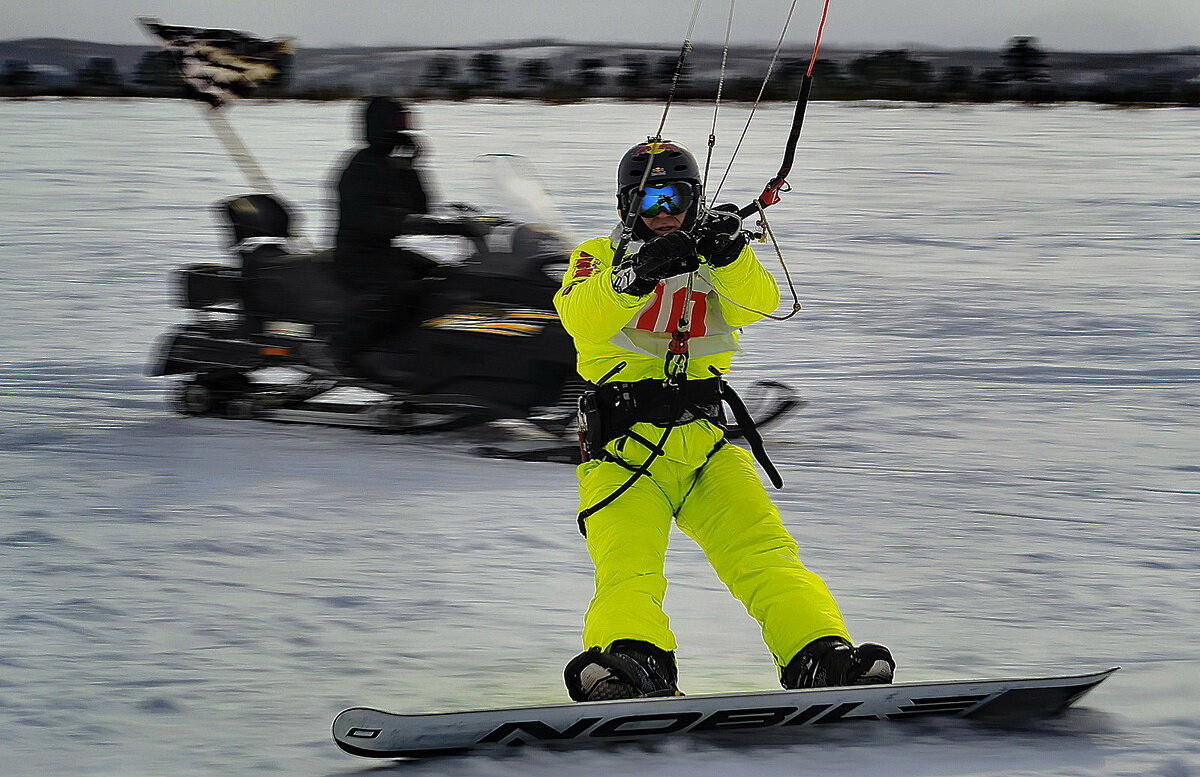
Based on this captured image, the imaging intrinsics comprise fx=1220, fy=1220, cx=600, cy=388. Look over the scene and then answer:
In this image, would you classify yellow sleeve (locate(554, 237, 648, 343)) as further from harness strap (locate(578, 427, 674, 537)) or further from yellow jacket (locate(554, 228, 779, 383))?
harness strap (locate(578, 427, 674, 537))

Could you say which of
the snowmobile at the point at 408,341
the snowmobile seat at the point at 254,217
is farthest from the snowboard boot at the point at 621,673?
the snowmobile seat at the point at 254,217

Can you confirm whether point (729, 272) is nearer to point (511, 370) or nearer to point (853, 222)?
point (511, 370)

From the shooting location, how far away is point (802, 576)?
269cm

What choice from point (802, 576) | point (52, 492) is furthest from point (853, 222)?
point (802, 576)

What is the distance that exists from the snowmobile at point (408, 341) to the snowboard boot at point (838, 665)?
2.69 m

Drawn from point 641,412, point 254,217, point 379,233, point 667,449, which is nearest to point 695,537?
point 667,449

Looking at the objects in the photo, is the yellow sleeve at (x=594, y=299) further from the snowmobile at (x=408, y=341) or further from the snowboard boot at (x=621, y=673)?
the snowmobile at (x=408, y=341)

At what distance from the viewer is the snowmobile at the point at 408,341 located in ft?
17.2

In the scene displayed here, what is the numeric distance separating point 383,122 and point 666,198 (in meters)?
3.15

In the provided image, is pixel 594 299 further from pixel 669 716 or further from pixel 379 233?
pixel 379 233

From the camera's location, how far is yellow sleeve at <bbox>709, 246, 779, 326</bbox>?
9.61ft

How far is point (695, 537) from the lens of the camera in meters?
2.89

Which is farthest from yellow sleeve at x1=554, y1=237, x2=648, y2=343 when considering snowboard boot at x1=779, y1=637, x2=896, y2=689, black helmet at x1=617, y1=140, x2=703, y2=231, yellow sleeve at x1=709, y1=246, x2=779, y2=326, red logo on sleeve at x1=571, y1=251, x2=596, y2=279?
snowboard boot at x1=779, y1=637, x2=896, y2=689

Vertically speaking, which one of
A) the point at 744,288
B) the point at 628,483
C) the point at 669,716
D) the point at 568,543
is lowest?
the point at 568,543
